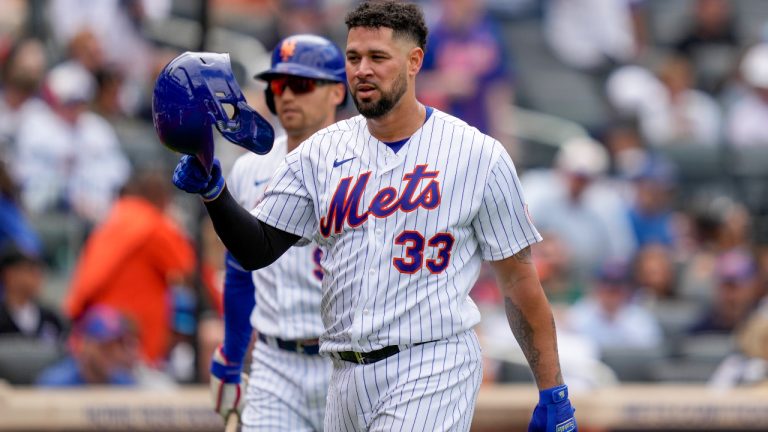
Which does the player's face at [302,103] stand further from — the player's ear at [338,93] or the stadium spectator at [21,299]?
the stadium spectator at [21,299]

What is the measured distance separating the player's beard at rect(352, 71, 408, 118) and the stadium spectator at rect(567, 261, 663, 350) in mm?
5322

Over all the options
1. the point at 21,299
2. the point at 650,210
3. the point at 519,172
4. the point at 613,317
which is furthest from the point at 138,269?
the point at 650,210

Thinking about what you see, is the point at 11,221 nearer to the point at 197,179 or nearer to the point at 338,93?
the point at 338,93

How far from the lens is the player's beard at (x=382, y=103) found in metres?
4.18

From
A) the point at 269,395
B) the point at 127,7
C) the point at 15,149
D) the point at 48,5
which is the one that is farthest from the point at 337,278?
the point at 48,5

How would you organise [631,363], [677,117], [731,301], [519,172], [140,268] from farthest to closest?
[677,117]
[519,172]
[731,301]
[631,363]
[140,268]

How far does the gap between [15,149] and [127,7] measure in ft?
5.17

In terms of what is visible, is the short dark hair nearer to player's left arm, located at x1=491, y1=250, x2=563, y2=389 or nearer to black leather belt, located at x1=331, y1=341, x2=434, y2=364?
player's left arm, located at x1=491, y1=250, x2=563, y2=389

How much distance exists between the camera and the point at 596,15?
535 inches

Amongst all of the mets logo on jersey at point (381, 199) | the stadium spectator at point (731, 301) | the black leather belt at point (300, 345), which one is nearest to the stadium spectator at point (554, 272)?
the stadium spectator at point (731, 301)

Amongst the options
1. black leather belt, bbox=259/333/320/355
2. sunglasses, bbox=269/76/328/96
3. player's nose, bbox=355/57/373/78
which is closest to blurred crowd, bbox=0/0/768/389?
sunglasses, bbox=269/76/328/96

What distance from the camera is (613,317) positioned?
948 cm

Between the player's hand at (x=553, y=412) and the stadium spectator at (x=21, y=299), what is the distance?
16.4 ft

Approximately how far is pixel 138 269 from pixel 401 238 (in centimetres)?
499
